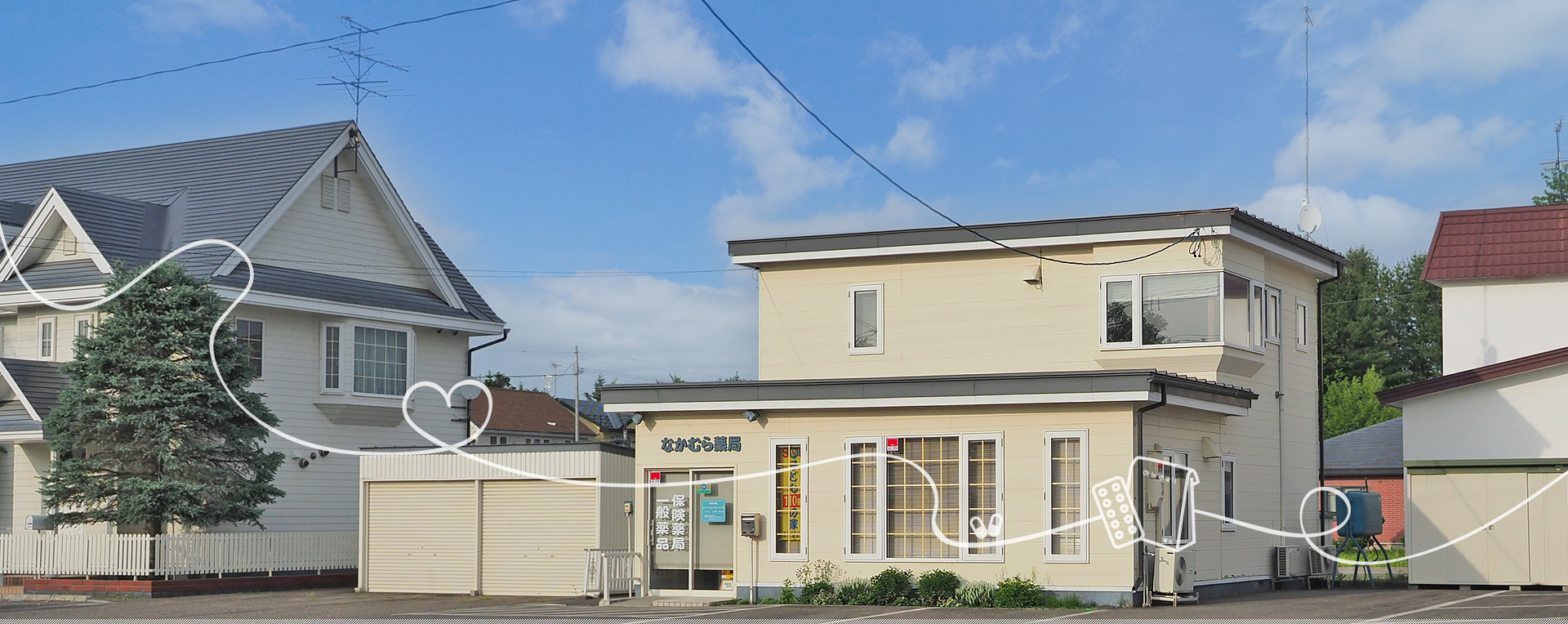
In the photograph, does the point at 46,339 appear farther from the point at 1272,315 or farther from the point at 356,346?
the point at 1272,315

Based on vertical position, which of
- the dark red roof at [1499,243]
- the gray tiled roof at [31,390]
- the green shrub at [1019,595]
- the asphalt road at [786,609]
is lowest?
the asphalt road at [786,609]

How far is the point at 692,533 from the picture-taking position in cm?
2486

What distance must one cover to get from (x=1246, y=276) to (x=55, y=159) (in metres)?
29.0

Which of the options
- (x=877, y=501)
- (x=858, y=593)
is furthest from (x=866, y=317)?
(x=858, y=593)

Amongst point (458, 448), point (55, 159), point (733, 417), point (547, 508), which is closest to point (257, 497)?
point (458, 448)

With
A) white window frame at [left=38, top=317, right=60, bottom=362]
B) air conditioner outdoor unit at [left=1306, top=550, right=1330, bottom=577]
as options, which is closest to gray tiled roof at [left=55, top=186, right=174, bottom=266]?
white window frame at [left=38, top=317, right=60, bottom=362]

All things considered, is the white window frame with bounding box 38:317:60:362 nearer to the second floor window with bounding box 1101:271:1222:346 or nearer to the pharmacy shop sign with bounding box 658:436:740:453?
the pharmacy shop sign with bounding box 658:436:740:453

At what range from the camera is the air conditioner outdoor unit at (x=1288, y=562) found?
2722cm

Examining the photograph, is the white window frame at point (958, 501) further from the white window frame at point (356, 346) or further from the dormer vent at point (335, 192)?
the dormer vent at point (335, 192)

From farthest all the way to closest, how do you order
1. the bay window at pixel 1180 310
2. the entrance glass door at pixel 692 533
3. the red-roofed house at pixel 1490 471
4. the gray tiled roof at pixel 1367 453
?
the gray tiled roof at pixel 1367 453, the red-roofed house at pixel 1490 471, the bay window at pixel 1180 310, the entrance glass door at pixel 692 533

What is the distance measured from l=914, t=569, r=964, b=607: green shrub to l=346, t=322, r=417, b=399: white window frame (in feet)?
52.0

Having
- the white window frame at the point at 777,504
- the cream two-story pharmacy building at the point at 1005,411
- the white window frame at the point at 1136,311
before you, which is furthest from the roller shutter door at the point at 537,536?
the white window frame at the point at 1136,311

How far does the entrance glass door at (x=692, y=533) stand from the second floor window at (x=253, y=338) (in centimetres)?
1114

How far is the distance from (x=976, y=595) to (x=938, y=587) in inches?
22.2
